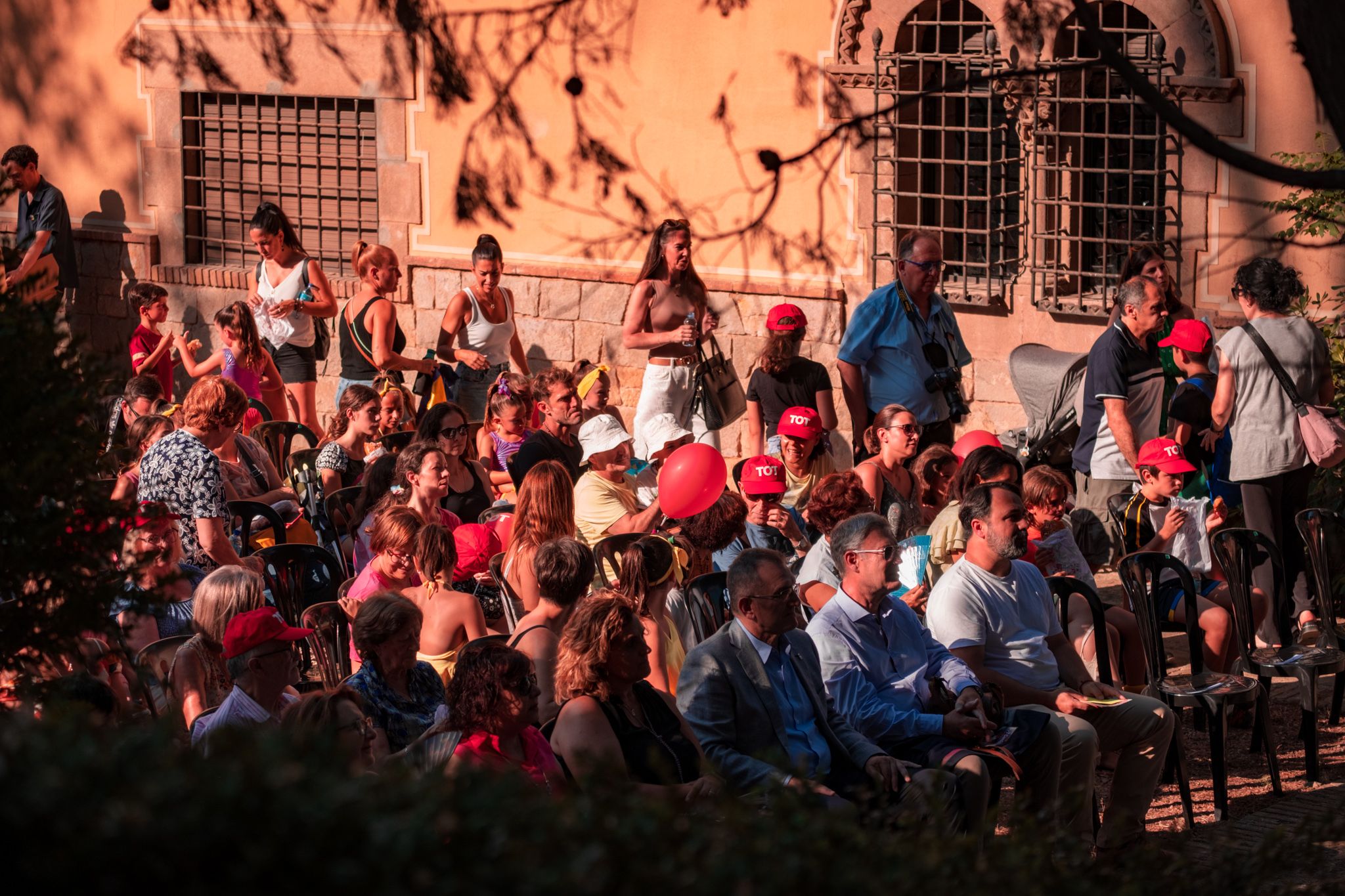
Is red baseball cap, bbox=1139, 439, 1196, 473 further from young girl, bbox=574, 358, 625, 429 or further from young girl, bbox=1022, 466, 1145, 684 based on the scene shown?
young girl, bbox=574, 358, 625, 429

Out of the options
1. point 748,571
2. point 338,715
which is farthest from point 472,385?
point 338,715

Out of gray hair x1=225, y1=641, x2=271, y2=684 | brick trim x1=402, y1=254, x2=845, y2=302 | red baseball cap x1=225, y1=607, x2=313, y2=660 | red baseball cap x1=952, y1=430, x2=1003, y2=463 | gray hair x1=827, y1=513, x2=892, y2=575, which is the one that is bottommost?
gray hair x1=225, y1=641, x2=271, y2=684

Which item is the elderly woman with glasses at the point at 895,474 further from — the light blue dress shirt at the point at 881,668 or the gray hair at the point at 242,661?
the gray hair at the point at 242,661

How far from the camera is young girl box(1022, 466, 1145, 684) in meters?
6.39

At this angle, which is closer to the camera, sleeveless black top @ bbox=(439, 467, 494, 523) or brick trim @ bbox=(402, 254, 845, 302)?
sleeveless black top @ bbox=(439, 467, 494, 523)

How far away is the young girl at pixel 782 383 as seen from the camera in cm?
862

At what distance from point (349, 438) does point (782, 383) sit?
7.44 feet

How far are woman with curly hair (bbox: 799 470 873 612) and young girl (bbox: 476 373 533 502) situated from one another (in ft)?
7.12

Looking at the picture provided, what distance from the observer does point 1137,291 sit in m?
7.77

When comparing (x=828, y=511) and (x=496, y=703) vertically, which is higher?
(x=828, y=511)

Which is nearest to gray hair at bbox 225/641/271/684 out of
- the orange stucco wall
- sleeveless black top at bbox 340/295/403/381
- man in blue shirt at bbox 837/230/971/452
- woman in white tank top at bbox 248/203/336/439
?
man in blue shirt at bbox 837/230/971/452

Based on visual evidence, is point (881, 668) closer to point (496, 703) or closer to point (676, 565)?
point (676, 565)

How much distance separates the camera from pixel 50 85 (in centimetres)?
1444

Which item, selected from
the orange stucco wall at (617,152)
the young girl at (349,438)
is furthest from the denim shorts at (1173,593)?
the orange stucco wall at (617,152)
